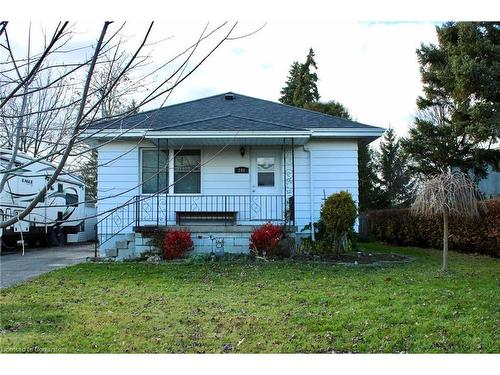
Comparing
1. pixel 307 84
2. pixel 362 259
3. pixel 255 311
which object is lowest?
pixel 255 311

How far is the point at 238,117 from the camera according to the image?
13.5m

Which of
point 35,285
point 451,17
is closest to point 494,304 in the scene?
point 451,17

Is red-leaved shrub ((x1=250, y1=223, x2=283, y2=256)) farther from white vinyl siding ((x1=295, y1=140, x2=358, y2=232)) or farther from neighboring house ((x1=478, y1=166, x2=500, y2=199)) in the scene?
neighboring house ((x1=478, y1=166, x2=500, y2=199))

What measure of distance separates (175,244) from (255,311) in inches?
217

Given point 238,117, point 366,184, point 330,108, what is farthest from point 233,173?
point 366,184

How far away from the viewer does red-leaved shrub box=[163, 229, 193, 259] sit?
11.5m

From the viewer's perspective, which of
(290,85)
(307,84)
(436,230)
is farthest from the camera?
(290,85)

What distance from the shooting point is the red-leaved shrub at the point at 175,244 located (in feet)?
37.6

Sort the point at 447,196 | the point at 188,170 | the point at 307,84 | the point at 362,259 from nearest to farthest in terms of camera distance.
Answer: the point at 447,196 < the point at 362,259 < the point at 188,170 < the point at 307,84

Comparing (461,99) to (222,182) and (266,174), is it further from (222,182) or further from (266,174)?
(222,182)

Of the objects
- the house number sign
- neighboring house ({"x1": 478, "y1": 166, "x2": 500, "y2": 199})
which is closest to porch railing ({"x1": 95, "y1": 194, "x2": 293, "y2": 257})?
the house number sign

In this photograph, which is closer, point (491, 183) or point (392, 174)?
point (491, 183)

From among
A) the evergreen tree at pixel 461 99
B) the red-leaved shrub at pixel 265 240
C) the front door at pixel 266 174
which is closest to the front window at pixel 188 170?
the front door at pixel 266 174

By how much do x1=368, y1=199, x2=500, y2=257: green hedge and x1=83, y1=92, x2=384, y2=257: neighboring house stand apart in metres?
3.61
